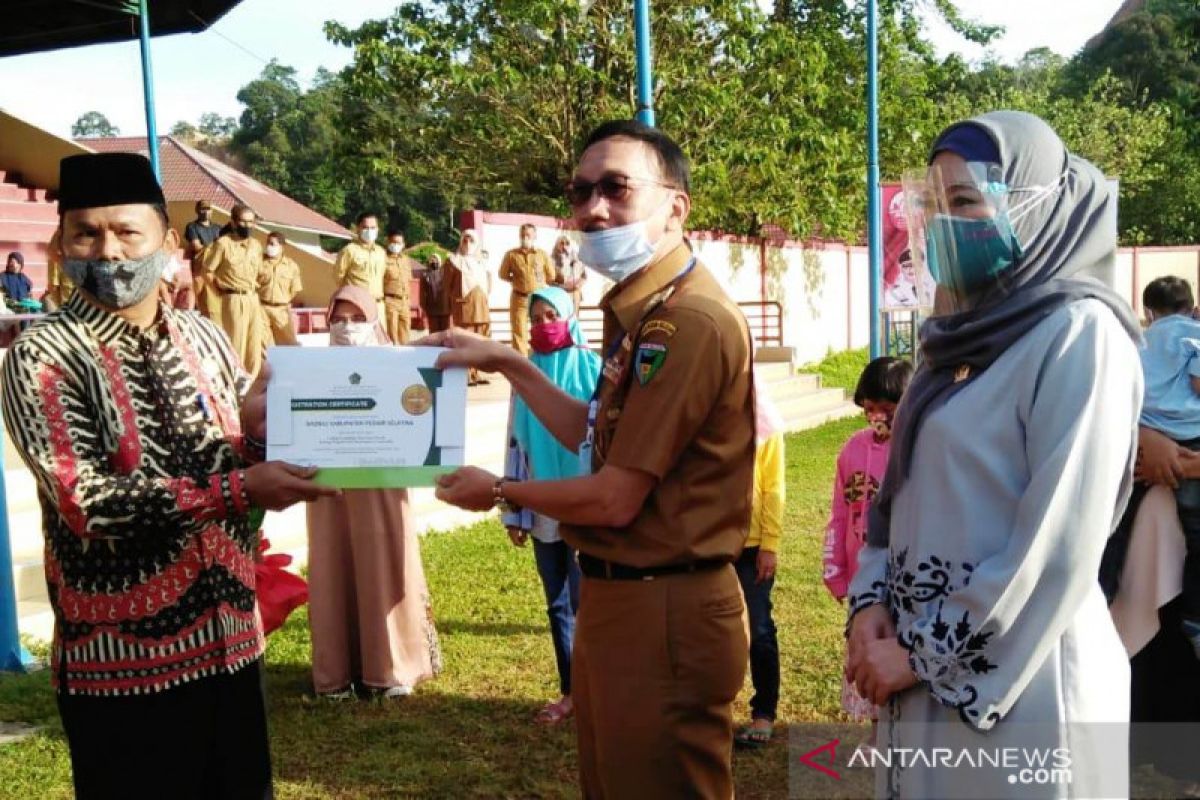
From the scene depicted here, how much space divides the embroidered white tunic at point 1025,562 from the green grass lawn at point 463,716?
103 inches

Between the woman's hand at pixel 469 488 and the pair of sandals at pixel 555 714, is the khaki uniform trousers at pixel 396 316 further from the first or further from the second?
the woman's hand at pixel 469 488

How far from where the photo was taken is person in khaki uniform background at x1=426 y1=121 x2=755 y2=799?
2.55 metres

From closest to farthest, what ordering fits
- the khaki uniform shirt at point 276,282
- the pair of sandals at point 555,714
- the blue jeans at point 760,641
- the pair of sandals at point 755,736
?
the blue jeans at point 760,641 < the pair of sandals at point 755,736 < the pair of sandals at point 555,714 < the khaki uniform shirt at point 276,282

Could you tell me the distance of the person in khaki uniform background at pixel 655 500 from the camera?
2551mm

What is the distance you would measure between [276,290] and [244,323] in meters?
1.05

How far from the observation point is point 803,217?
22594 millimetres

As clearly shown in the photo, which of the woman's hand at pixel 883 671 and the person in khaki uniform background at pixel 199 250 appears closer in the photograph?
the woman's hand at pixel 883 671

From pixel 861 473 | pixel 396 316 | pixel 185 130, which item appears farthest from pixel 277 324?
pixel 185 130

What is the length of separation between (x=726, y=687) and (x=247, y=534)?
132 centimetres

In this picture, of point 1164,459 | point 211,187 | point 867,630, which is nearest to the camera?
point 867,630

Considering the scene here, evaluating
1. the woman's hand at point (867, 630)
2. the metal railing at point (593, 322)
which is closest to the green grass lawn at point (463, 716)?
the woman's hand at point (867, 630)

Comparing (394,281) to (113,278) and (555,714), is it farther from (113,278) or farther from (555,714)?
(113,278)

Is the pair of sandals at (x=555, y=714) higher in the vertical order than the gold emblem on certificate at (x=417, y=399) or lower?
lower

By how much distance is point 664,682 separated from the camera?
262cm
